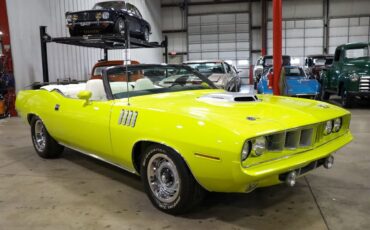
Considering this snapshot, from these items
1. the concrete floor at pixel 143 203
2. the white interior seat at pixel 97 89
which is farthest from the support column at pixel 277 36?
the white interior seat at pixel 97 89

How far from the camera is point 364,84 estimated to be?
8.76 meters

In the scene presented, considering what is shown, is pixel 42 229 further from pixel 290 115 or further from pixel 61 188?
pixel 290 115

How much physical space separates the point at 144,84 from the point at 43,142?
189 centimetres

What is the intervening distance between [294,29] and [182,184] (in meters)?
20.7

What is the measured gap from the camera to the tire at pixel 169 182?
A: 2.53m

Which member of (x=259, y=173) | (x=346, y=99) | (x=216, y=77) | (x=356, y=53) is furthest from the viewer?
(x=356, y=53)

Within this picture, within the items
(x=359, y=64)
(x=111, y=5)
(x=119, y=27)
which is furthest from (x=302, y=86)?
(x=111, y=5)

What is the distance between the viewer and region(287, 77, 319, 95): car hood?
996 centimetres

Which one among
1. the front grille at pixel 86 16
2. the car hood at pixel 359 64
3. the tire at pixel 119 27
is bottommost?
the car hood at pixel 359 64

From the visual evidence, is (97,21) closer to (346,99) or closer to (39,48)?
(39,48)

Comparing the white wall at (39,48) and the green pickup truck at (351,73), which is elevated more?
the white wall at (39,48)

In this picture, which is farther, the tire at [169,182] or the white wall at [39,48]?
the white wall at [39,48]

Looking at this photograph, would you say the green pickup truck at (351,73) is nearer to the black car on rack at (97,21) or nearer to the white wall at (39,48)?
the black car on rack at (97,21)

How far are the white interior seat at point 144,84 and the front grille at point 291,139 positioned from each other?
161 centimetres
